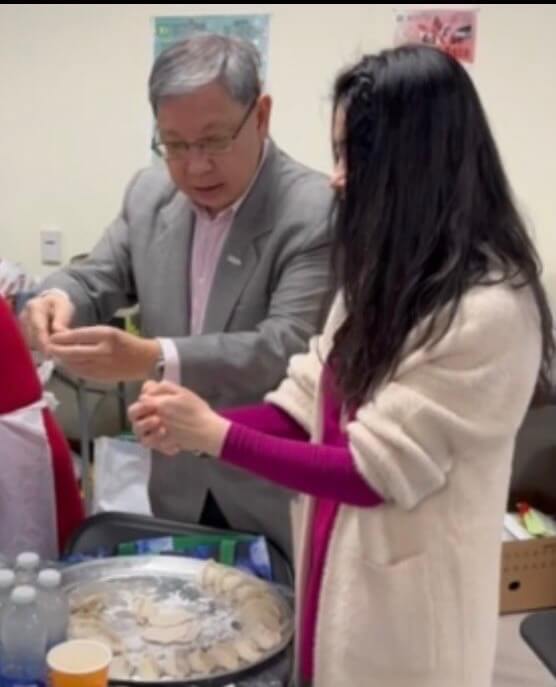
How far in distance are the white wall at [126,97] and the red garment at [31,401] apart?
1938 millimetres

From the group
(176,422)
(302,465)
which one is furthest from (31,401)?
(302,465)

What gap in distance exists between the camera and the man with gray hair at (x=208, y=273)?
1.51 meters

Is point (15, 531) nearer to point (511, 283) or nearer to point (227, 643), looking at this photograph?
point (227, 643)

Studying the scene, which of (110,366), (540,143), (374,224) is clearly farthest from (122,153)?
(374,224)

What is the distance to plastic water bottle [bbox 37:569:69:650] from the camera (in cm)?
119

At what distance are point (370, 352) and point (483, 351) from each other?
0.14 meters

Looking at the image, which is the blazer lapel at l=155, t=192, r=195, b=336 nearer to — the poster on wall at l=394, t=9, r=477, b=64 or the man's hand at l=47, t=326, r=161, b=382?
the man's hand at l=47, t=326, r=161, b=382

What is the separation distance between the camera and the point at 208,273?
1670 millimetres

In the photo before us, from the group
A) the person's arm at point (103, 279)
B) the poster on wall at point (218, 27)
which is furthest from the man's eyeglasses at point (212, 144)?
the poster on wall at point (218, 27)

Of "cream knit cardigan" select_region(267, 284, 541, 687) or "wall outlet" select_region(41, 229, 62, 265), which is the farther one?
"wall outlet" select_region(41, 229, 62, 265)

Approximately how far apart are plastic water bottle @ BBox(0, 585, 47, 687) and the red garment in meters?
0.37

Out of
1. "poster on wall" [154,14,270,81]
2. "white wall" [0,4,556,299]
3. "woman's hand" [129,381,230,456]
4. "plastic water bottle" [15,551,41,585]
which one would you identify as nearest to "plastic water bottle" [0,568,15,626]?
"plastic water bottle" [15,551,41,585]

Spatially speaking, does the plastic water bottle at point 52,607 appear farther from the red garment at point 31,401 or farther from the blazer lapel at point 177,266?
the blazer lapel at point 177,266

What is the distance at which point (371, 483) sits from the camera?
1.12 metres
